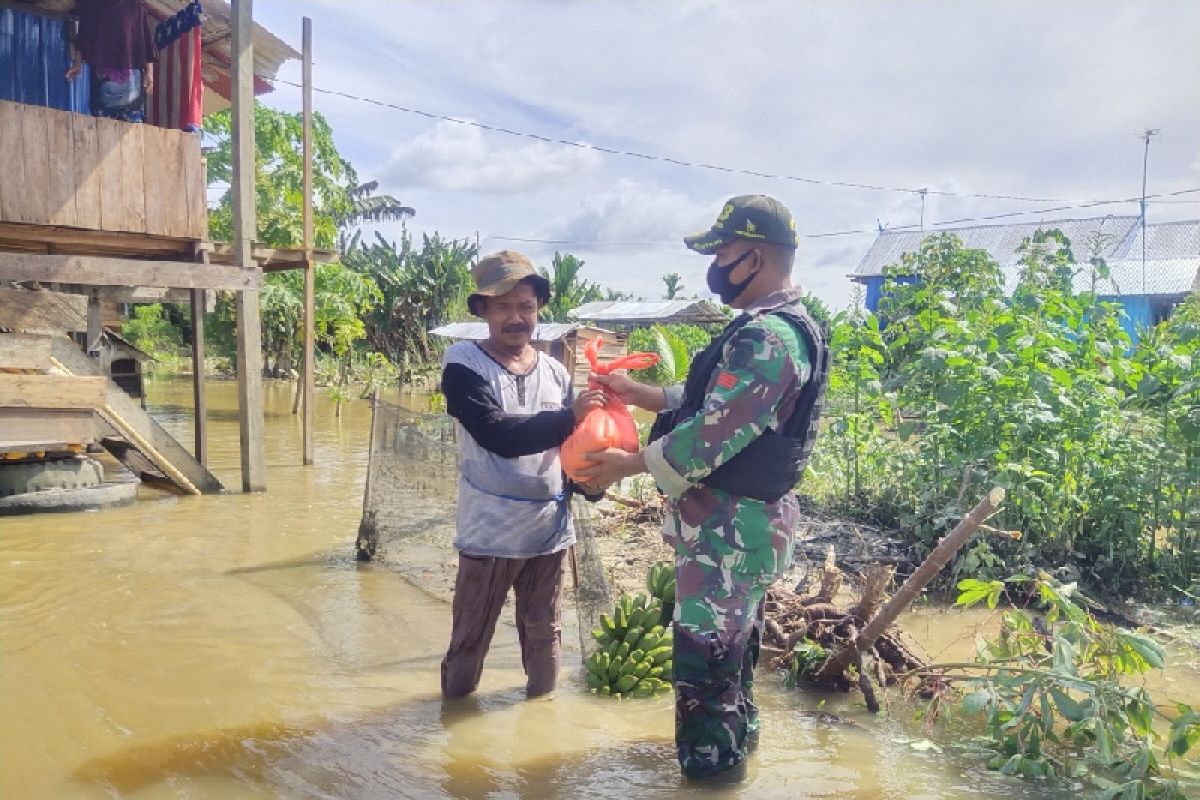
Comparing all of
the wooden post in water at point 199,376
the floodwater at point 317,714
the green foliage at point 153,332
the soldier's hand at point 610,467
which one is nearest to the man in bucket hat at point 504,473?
the soldier's hand at point 610,467

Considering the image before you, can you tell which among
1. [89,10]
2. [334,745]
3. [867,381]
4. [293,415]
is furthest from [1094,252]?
[293,415]

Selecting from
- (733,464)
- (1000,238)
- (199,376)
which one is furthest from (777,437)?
(1000,238)

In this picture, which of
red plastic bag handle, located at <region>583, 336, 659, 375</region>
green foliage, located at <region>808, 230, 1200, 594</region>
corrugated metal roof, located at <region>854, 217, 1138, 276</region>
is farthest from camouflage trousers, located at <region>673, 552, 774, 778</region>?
corrugated metal roof, located at <region>854, 217, 1138, 276</region>

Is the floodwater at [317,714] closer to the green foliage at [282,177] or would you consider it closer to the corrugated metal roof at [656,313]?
the green foliage at [282,177]

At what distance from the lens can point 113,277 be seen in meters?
8.04

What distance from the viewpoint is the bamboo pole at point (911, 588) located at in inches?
142

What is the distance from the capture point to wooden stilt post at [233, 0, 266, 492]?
29.2ft

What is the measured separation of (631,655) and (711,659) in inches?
52.8

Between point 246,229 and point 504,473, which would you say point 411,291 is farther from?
point 504,473

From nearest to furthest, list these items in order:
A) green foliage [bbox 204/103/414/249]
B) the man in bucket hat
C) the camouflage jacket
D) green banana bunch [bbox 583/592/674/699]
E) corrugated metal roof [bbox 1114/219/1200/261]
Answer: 1. the camouflage jacket
2. the man in bucket hat
3. green banana bunch [bbox 583/592/674/699]
4. green foliage [bbox 204/103/414/249]
5. corrugated metal roof [bbox 1114/219/1200/261]

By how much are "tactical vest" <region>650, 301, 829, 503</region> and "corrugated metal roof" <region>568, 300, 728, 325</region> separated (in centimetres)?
2053

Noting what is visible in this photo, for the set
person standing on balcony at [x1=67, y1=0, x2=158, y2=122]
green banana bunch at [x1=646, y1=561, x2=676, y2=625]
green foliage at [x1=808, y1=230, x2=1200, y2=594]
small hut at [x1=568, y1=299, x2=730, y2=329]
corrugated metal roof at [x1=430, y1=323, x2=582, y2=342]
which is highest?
person standing on balcony at [x1=67, y1=0, x2=158, y2=122]

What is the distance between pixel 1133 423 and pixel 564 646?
4.21 metres

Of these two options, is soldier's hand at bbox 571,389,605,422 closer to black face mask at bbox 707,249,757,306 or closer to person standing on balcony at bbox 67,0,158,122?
black face mask at bbox 707,249,757,306
